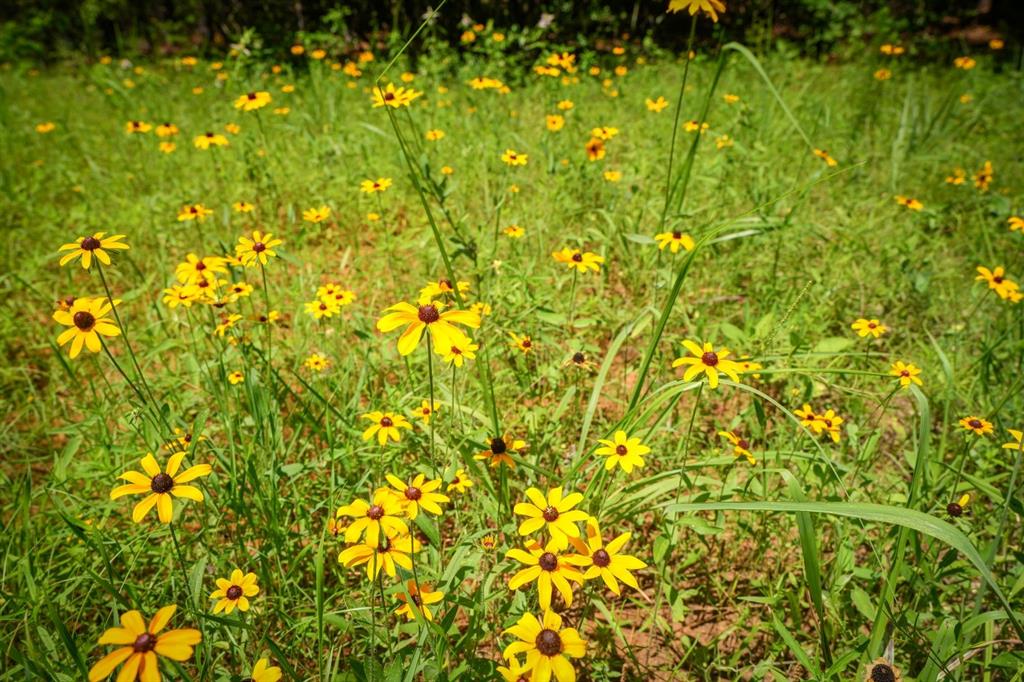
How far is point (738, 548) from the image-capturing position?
1.51m

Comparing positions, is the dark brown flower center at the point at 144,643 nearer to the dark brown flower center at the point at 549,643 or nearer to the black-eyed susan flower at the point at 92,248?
the dark brown flower center at the point at 549,643

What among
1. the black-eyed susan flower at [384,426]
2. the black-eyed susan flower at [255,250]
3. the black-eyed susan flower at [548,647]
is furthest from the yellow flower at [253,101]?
the black-eyed susan flower at [548,647]

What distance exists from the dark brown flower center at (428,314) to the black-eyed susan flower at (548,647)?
0.58 meters

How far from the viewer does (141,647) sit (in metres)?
0.76

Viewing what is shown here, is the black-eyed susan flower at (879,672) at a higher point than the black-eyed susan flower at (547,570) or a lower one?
lower

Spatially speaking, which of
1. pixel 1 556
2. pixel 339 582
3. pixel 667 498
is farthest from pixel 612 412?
pixel 1 556

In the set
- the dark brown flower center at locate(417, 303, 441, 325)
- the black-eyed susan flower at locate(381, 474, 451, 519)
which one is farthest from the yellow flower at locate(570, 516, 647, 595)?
the dark brown flower center at locate(417, 303, 441, 325)

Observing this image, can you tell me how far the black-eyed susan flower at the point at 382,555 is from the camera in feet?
3.19

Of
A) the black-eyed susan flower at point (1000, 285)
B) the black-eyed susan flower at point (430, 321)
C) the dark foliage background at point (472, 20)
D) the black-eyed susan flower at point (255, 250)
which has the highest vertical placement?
the dark foliage background at point (472, 20)

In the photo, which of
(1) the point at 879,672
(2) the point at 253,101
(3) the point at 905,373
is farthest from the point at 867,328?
(2) the point at 253,101

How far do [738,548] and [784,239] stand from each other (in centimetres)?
169

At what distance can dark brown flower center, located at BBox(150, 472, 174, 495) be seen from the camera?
988 mm

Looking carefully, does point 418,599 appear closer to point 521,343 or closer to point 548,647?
point 548,647

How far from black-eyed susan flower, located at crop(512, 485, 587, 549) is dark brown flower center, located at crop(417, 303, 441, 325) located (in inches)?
15.4
